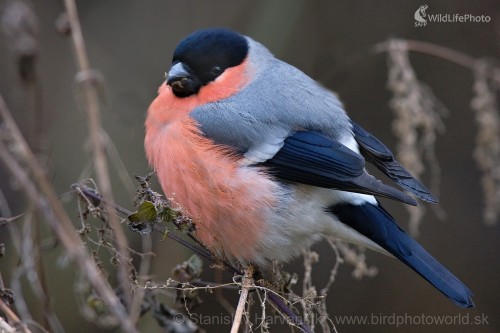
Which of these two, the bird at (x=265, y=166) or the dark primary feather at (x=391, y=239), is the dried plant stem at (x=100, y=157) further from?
the dark primary feather at (x=391, y=239)

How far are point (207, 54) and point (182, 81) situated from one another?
131mm

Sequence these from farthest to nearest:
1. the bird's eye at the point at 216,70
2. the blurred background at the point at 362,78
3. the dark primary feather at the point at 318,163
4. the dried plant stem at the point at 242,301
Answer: the blurred background at the point at 362,78 → the bird's eye at the point at 216,70 → the dark primary feather at the point at 318,163 → the dried plant stem at the point at 242,301

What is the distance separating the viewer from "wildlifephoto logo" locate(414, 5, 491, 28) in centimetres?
395

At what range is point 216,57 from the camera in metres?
2.50

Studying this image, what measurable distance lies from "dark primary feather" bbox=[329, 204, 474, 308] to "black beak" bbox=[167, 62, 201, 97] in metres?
0.60

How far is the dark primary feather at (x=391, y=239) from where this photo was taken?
7.68ft

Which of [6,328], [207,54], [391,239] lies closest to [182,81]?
[207,54]

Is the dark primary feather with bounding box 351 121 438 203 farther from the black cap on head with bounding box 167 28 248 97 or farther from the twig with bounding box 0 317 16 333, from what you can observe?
the twig with bounding box 0 317 16 333

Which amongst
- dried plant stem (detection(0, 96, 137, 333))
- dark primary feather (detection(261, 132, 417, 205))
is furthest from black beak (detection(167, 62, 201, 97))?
dried plant stem (detection(0, 96, 137, 333))

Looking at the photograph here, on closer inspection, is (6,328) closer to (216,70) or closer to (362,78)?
(216,70)

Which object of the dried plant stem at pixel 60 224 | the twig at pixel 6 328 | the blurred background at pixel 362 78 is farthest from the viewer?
the blurred background at pixel 362 78

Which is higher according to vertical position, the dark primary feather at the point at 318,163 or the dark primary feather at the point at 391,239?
the dark primary feather at the point at 318,163

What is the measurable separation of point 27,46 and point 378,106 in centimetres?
259

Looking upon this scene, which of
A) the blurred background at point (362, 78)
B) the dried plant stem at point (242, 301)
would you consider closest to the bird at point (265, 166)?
the dried plant stem at point (242, 301)
